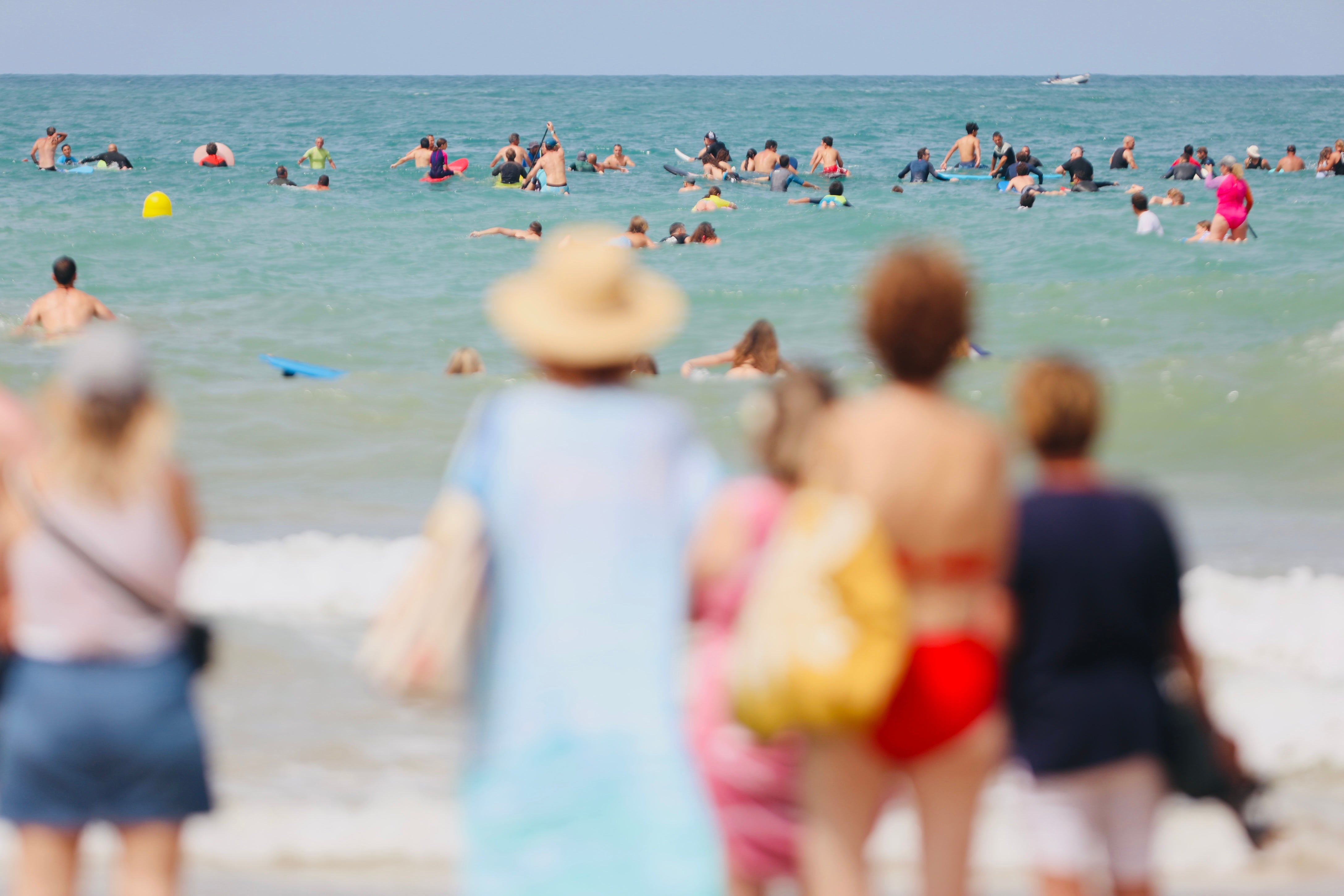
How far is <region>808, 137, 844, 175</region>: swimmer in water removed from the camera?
92.9 ft

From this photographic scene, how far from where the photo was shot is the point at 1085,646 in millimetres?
2455

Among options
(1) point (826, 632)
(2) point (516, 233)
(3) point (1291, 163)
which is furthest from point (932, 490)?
(3) point (1291, 163)

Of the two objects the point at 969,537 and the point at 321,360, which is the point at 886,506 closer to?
the point at 969,537


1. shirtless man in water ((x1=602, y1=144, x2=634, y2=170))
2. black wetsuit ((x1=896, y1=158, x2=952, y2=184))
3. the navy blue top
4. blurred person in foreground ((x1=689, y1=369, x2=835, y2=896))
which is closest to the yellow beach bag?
blurred person in foreground ((x1=689, y1=369, x2=835, y2=896))

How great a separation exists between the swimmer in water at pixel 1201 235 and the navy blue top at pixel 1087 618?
17.1 meters

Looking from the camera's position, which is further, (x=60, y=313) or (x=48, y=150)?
(x=48, y=150)

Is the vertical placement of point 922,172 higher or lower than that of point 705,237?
higher

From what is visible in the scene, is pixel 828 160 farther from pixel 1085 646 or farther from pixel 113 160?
pixel 1085 646

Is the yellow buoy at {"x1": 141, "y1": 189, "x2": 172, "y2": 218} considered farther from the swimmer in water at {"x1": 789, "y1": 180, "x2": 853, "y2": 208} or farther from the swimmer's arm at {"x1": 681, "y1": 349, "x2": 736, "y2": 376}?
the swimmer's arm at {"x1": 681, "y1": 349, "x2": 736, "y2": 376}

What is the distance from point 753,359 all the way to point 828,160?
1884cm

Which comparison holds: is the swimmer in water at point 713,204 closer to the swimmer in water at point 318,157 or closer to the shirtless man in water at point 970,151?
the shirtless man in water at point 970,151

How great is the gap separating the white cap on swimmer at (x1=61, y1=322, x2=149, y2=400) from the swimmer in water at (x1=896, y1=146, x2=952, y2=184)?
26805 millimetres

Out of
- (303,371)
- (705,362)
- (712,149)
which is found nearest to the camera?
(705,362)

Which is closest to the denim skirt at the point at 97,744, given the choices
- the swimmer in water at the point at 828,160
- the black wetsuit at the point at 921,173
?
the swimmer in water at the point at 828,160
